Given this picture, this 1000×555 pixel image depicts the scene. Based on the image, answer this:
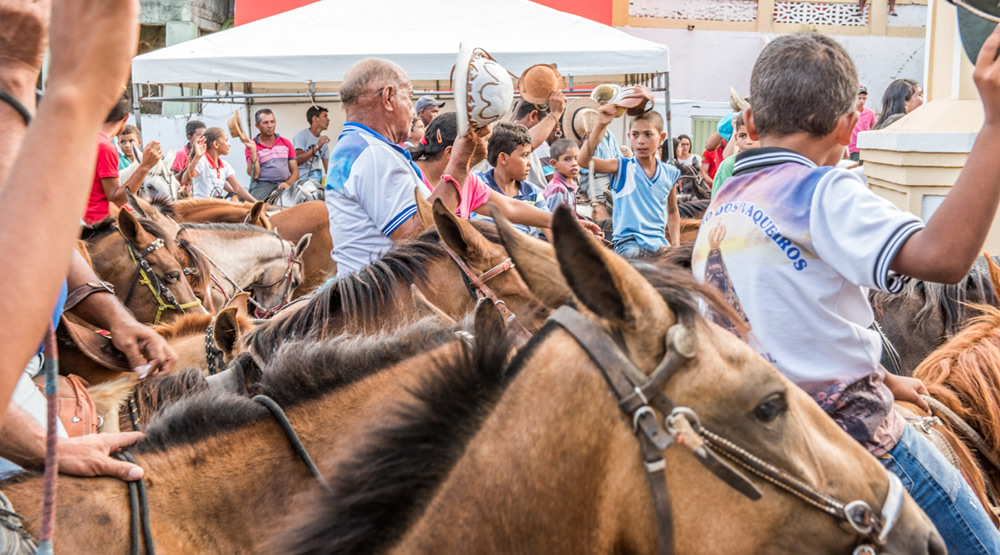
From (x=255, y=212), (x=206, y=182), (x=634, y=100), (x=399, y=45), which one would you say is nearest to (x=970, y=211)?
(x=634, y=100)

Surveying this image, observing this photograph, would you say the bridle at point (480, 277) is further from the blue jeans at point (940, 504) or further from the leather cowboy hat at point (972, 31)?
the leather cowboy hat at point (972, 31)

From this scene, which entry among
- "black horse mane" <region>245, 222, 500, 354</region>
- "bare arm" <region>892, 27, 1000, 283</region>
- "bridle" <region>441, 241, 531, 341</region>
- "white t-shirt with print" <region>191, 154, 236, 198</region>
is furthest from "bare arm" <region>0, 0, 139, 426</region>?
"white t-shirt with print" <region>191, 154, 236, 198</region>

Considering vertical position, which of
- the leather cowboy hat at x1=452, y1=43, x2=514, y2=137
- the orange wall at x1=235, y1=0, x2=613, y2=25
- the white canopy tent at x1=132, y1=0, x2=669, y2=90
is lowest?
the leather cowboy hat at x1=452, y1=43, x2=514, y2=137

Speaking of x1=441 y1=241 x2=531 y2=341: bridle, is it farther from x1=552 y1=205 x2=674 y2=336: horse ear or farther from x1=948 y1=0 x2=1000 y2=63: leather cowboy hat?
x1=948 y1=0 x2=1000 y2=63: leather cowboy hat

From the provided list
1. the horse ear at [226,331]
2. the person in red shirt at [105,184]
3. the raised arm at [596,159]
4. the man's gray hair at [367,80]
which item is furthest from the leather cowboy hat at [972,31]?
the person in red shirt at [105,184]

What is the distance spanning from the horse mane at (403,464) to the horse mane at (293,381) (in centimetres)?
78

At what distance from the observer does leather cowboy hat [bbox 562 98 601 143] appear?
885 cm

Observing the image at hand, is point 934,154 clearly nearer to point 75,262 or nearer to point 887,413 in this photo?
point 887,413

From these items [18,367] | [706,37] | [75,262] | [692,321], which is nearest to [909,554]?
[692,321]

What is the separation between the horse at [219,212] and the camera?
8.00 metres

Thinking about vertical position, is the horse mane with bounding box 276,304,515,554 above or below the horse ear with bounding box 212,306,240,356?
above

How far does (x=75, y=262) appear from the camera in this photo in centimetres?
278

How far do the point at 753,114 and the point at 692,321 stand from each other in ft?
3.32

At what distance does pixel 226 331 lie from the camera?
317 centimetres
